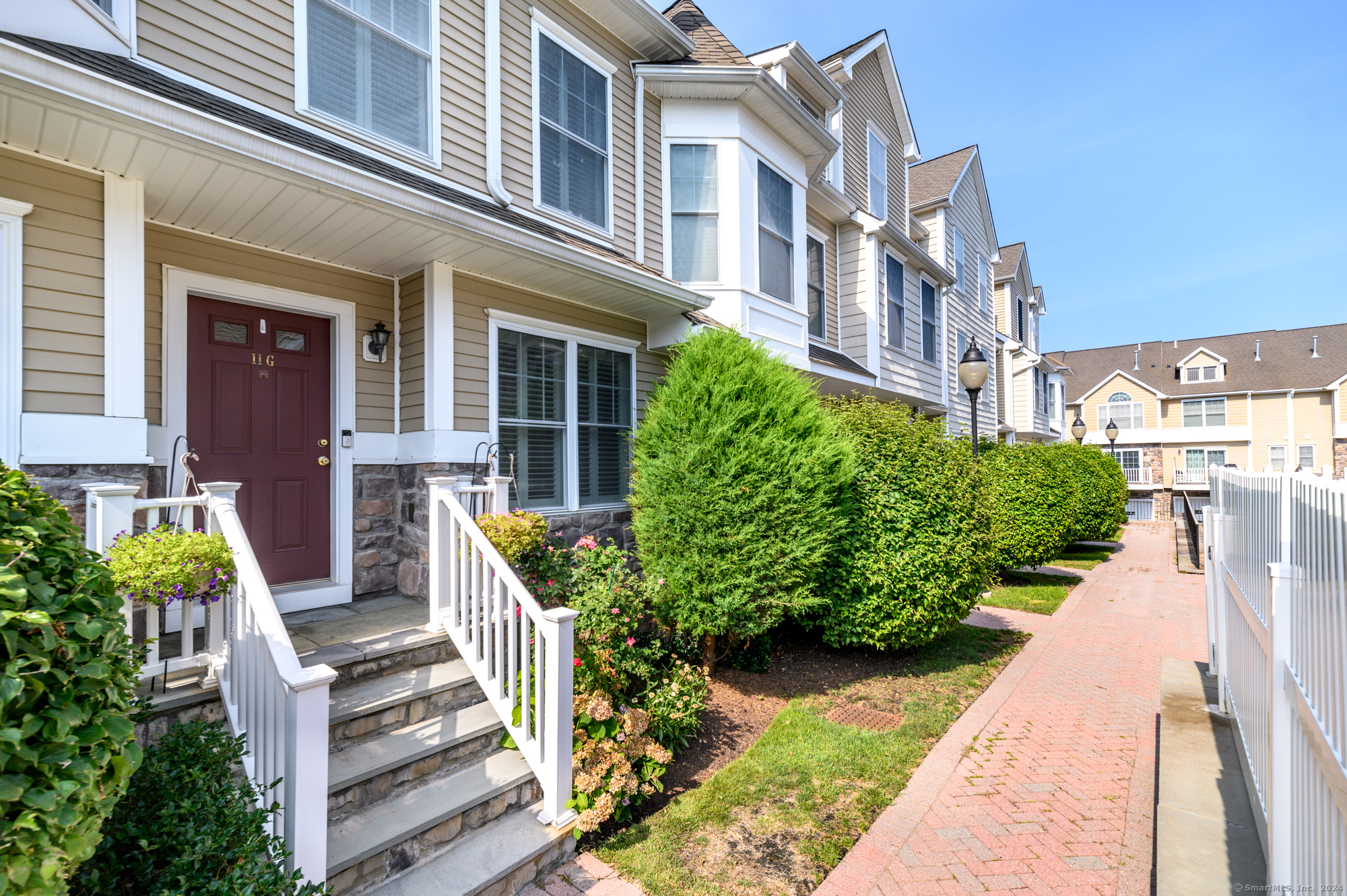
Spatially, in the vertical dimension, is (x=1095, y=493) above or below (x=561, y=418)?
below

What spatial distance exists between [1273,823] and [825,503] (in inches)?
120

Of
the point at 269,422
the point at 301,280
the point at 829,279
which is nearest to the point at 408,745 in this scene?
the point at 269,422

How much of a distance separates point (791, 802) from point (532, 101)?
6188 millimetres

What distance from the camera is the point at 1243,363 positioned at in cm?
2998

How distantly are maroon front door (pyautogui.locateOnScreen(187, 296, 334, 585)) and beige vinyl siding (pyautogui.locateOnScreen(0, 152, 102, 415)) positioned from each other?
0.73 metres

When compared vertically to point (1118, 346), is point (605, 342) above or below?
below

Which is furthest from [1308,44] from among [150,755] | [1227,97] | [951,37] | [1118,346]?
[1118,346]

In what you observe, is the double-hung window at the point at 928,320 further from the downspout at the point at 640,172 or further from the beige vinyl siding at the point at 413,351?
the beige vinyl siding at the point at 413,351

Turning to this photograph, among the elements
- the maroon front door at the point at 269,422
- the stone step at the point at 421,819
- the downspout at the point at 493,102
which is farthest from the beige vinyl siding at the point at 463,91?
the stone step at the point at 421,819

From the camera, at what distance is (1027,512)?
9883mm

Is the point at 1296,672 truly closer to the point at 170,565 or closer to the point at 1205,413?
the point at 170,565

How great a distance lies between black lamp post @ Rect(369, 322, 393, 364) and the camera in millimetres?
4914

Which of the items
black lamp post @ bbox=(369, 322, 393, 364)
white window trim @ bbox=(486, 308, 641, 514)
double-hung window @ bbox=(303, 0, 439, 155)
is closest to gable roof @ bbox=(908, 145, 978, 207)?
white window trim @ bbox=(486, 308, 641, 514)

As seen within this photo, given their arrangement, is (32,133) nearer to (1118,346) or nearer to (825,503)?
(825,503)
